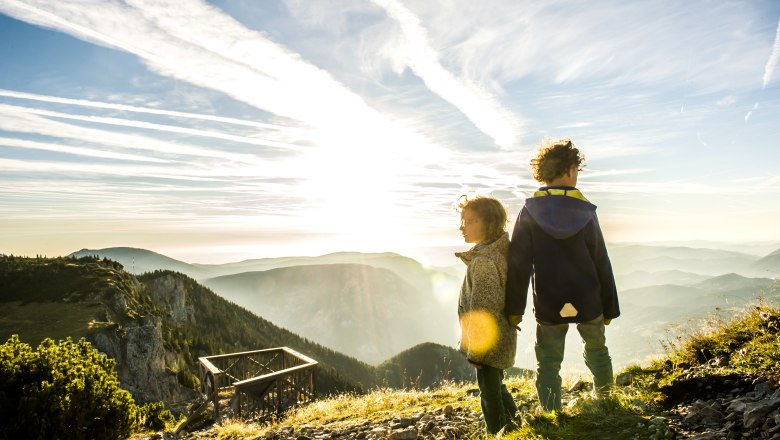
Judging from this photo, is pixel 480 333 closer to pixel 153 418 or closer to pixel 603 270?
pixel 603 270

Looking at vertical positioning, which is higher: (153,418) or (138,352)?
(153,418)

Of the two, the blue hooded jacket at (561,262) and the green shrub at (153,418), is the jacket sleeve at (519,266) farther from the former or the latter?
the green shrub at (153,418)

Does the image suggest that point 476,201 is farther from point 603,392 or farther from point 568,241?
point 603,392

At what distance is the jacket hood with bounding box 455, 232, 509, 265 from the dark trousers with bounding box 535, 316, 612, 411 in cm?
96

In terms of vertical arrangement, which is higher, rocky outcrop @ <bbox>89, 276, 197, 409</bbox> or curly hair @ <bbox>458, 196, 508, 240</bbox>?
curly hair @ <bbox>458, 196, 508, 240</bbox>

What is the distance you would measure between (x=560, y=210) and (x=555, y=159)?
68cm

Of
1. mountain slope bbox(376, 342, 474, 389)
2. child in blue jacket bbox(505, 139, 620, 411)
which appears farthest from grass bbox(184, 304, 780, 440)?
mountain slope bbox(376, 342, 474, 389)

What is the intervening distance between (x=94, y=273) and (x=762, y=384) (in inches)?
1865

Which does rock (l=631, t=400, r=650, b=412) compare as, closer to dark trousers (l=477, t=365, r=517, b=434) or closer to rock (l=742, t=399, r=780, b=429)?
rock (l=742, t=399, r=780, b=429)

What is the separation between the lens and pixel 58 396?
23.9ft

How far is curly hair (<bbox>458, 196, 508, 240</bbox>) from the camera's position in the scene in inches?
169

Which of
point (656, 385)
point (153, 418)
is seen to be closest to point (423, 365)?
point (153, 418)

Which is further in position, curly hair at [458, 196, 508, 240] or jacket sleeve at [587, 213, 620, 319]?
jacket sleeve at [587, 213, 620, 319]

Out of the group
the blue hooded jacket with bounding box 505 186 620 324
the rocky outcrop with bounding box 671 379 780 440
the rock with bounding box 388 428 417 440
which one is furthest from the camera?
the rock with bounding box 388 428 417 440
